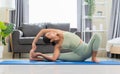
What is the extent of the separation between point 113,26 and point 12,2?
9.20ft

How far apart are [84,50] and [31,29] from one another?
4441 mm

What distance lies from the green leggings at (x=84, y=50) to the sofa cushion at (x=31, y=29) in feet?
14.0

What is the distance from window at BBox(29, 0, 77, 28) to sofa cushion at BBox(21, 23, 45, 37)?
0.49 metres

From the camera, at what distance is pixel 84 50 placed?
278 cm

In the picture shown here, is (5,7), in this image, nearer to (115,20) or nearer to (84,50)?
(115,20)

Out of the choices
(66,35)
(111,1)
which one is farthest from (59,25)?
(66,35)

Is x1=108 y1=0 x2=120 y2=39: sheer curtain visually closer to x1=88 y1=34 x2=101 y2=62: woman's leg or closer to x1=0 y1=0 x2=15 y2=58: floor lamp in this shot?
x1=0 y1=0 x2=15 y2=58: floor lamp

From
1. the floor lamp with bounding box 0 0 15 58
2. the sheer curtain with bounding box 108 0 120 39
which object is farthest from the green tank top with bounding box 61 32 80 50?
the sheer curtain with bounding box 108 0 120 39

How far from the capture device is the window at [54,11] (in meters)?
7.56

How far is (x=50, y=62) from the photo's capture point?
2730 mm

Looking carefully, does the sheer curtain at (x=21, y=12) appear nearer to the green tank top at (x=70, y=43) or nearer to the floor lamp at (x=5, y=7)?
the floor lamp at (x=5, y=7)

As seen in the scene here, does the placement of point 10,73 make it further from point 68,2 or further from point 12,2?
point 68,2

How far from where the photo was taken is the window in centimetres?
756

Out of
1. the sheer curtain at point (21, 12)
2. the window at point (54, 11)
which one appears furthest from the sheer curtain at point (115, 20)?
the sheer curtain at point (21, 12)
